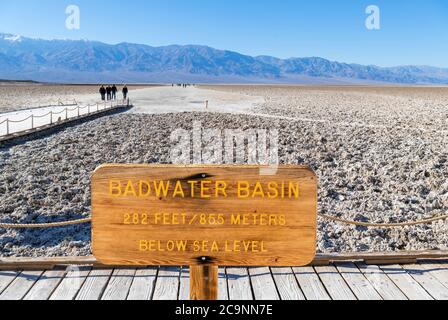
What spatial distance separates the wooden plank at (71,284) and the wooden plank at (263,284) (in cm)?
160

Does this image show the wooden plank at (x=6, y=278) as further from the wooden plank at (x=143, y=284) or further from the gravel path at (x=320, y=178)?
the gravel path at (x=320, y=178)

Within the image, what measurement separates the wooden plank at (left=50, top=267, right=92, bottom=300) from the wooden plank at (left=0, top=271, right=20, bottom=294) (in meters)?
0.49

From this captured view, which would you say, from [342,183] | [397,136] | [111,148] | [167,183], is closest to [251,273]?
[167,183]

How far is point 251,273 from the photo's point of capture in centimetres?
432

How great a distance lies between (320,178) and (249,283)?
7503 mm

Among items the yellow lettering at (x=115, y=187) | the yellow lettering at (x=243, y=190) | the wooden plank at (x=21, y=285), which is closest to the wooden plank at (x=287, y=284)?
the yellow lettering at (x=243, y=190)

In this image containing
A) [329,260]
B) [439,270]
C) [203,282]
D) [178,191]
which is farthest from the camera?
[329,260]

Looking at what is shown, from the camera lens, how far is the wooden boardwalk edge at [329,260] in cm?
434

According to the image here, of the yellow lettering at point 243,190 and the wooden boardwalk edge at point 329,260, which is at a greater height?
the yellow lettering at point 243,190

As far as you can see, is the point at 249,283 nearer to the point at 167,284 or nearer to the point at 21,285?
the point at 167,284

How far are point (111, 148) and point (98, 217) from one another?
12369 mm

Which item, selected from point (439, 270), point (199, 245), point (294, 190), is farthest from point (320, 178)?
point (199, 245)

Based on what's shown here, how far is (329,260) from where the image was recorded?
4.52m
